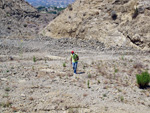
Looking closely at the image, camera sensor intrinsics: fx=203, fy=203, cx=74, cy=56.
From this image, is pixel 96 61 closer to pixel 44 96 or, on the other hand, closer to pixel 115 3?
pixel 44 96

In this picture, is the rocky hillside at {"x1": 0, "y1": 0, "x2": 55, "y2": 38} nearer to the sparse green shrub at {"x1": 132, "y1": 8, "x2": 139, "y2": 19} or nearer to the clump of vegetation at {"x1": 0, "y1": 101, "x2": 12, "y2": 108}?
the sparse green shrub at {"x1": 132, "y1": 8, "x2": 139, "y2": 19}

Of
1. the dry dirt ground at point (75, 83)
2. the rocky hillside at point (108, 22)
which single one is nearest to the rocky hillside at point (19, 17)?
the rocky hillside at point (108, 22)

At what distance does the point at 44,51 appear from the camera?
15.9 meters

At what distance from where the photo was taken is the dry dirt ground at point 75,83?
689 centimetres

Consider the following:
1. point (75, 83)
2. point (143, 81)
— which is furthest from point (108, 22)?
point (75, 83)

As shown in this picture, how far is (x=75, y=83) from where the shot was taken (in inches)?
356

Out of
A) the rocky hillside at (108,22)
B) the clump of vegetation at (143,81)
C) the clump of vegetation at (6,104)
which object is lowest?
the clump of vegetation at (6,104)

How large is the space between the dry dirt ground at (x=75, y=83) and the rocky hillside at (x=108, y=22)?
1.45 m

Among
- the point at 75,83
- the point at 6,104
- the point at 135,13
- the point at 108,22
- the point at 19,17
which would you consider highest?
the point at 19,17

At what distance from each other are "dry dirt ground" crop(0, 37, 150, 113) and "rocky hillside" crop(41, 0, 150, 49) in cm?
145

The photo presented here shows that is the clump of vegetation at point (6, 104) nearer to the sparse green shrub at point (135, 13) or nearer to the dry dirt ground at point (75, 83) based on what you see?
the dry dirt ground at point (75, 83)

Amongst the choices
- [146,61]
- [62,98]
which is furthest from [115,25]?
[62,98]

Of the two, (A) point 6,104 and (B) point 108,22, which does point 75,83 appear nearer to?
(A) point 6,104

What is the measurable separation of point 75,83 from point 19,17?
27.6 meters
